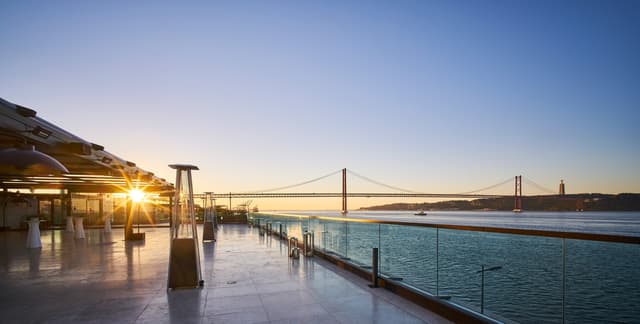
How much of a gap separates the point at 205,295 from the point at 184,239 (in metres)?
0.95

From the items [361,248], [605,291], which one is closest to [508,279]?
[605,291]

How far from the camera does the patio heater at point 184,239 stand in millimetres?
4719

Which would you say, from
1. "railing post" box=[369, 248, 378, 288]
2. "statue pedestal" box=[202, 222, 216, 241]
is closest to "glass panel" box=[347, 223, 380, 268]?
"railing post" box=[369, 248, 378, 288]

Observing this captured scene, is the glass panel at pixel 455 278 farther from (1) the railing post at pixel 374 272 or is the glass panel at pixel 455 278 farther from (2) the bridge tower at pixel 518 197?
(2) the bridge tower at pixel 518 197

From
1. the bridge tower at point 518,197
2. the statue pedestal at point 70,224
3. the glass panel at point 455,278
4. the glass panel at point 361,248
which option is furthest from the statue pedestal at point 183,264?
the bridge tower at point 518,197

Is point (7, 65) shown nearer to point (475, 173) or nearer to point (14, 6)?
point (14, 6)

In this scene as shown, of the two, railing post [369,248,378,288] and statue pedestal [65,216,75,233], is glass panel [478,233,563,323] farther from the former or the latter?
statue pedestal [65,216,75,233]

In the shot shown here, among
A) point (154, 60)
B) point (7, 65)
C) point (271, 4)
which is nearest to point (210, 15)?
point (271, 4)

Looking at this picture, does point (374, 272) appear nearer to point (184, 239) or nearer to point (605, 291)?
point (184, 239)

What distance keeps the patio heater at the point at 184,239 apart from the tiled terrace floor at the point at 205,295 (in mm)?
201

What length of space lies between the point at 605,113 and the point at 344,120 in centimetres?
2286

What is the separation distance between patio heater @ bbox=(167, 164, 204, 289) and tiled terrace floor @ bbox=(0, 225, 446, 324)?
0.20 meters

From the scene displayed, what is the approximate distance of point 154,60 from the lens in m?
12.3

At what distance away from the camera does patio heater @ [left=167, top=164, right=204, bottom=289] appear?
4.72 metres
